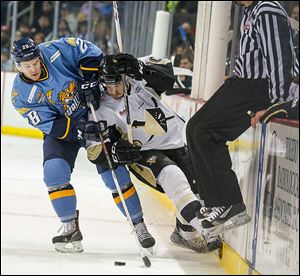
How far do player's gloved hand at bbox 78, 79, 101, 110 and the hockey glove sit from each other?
28.7 inches

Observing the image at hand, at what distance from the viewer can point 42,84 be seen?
333cm

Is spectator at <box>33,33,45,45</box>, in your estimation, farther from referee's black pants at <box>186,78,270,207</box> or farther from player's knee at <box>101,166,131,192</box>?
referee's black pants at <box>186,78,270,207</box>

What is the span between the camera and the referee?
2717mm

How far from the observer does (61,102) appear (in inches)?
133

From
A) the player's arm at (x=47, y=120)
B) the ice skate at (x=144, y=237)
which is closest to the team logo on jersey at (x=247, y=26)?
the player's arm at (x=47, y=120)

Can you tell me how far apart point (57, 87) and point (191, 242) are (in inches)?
34.2

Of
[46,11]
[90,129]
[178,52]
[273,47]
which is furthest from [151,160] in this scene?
[46,11]

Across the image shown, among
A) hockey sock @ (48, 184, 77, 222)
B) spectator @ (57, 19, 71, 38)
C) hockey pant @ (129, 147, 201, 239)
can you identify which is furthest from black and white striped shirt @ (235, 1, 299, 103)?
spectator @ (57, 19, 71, 38)

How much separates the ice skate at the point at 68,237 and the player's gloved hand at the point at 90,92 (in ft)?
1.75

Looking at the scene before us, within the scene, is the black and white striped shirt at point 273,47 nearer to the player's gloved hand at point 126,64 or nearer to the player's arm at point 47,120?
the player's gloved hand at point 126,64

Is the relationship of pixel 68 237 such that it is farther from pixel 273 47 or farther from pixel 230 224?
pixel 273 47

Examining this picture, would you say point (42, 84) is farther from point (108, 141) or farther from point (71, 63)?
point (108, 141)

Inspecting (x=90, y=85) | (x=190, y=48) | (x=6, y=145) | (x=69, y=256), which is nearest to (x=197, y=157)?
(x=90, y=85)

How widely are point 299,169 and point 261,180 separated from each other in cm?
49
